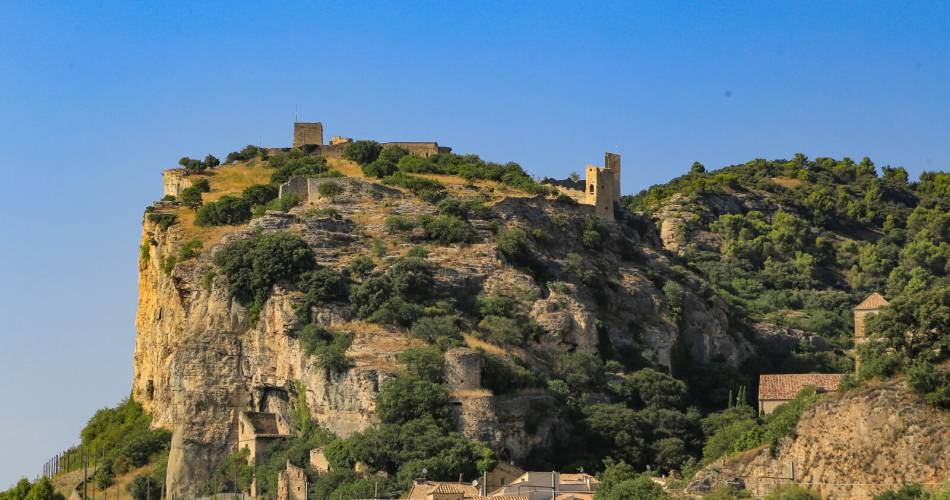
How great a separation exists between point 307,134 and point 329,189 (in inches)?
574

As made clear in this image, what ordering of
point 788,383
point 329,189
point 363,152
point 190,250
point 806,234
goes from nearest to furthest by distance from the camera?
1. point 788,383
2. point 190,250
3. point 329,189
4. point 363,152
5. point 806,234

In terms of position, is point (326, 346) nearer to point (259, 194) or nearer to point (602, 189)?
point (259, 194)

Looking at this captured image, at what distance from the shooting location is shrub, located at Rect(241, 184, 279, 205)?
98562 mm

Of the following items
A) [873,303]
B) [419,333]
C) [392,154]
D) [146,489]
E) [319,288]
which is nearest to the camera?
[146,489]

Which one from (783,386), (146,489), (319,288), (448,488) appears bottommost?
(146,489)

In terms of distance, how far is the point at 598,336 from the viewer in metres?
89.2

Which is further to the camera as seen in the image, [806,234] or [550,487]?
[806,234]

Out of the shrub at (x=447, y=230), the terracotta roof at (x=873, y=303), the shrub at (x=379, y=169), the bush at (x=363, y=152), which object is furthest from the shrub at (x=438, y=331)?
the bush at (x=363, y=152)

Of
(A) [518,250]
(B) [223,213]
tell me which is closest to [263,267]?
(B) [223,213]

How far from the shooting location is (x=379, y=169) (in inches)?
4018

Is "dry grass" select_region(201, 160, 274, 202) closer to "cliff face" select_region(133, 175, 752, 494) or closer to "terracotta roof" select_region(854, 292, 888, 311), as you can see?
"cliff face" select_region(133, 175, 752, 494)

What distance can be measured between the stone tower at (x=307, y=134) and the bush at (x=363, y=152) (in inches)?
148

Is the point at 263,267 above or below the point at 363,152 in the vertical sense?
below

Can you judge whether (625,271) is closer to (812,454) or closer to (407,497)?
(407,497)
